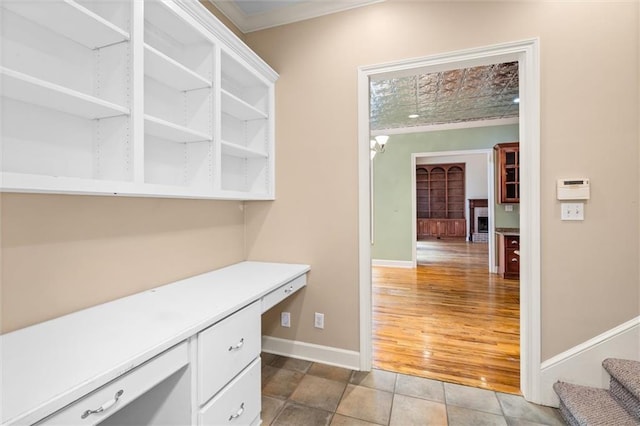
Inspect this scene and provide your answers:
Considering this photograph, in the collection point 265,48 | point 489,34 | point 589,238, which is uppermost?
point 265,48

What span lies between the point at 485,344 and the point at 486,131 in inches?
170

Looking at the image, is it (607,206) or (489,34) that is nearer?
(607,206)

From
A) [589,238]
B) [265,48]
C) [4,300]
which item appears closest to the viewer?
[4,300]

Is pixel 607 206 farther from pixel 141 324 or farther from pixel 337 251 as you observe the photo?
pixel 141 324

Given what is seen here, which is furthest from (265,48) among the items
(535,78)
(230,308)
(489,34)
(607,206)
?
(607,206)

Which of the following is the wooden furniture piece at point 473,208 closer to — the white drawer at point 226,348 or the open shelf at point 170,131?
the white drawer at point 226,348

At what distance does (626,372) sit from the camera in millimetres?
1603

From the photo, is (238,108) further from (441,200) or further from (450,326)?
(441,200)

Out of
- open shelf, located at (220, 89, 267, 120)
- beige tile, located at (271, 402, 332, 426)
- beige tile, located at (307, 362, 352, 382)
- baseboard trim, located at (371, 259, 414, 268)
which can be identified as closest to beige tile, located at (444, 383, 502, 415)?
beige tile, located at (307, 362, 352, 382)

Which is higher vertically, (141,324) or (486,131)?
(486,131)

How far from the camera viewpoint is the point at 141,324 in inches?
46.8

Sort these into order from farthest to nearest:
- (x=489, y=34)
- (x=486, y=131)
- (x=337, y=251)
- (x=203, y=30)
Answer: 1. (x=486, y=131)
2. (x=337, y=251)
3. (x=489, y=34)
4. (x=203, y=30)

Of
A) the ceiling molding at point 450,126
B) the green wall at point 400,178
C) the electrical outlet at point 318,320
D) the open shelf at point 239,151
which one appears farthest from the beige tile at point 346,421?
the ceiling molding at point 450,126

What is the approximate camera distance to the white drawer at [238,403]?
50.0 inches
